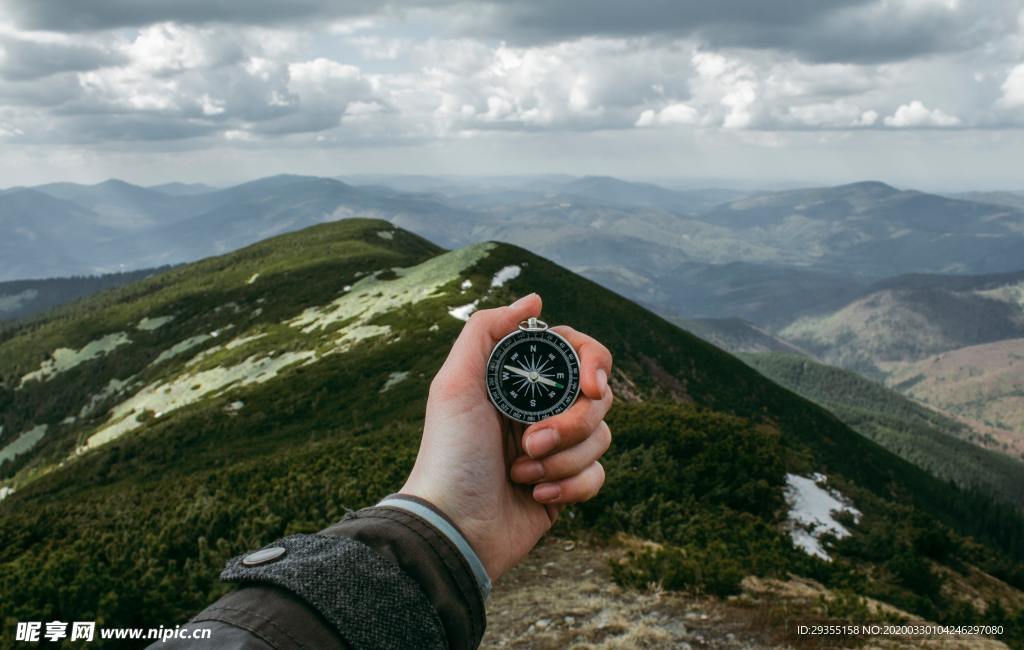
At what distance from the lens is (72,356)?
10038 cm

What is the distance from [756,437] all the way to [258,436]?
30468 millimetres

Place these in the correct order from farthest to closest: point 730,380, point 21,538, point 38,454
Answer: point 730,380 < point 38,454 < point 21,538

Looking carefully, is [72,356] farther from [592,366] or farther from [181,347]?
[592,366]

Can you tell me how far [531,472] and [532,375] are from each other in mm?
995

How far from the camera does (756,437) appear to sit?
24.4m

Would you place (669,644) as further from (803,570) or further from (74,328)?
(74,328)

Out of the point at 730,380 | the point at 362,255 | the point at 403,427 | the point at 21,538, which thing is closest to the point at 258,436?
the point at 403,427

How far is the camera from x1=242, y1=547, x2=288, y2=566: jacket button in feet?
11.8

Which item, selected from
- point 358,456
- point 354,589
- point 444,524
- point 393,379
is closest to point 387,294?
point 393,379

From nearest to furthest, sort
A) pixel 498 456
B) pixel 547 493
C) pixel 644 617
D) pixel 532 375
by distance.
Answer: pixel 547 493, pixel 498 456, pixel 532 375, pixel 644 617

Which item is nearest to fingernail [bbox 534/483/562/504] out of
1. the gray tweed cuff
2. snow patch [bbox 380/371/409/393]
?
the gray tweed cuff

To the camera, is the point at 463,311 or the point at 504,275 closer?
the point at 463,311

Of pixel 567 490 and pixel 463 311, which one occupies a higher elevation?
pixel 567 490

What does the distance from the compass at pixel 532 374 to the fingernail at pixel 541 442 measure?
0.47m
